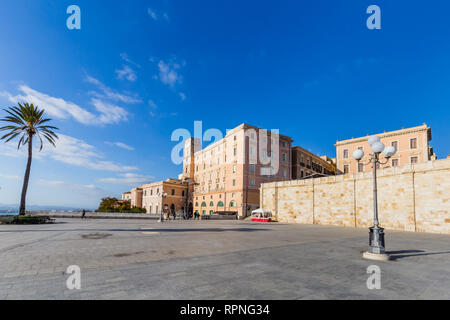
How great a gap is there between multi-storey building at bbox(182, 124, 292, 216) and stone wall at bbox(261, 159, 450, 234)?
8.94 meters

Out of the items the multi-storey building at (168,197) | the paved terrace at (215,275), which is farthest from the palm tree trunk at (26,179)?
the multi-storey building at (168,197)

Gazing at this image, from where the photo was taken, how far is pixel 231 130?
4875 cm

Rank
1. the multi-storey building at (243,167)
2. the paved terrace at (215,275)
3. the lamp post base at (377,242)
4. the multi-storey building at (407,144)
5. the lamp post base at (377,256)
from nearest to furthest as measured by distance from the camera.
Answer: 1. the paved terrace at (215,275)
2. the lamp post base at (377,256)
3. the lamp post base at (377,242)
4. the multi-storey building at (407,144)
5. the multi-storey building at (243,167)

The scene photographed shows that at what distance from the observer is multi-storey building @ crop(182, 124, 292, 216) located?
144ft

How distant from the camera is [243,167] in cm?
4384

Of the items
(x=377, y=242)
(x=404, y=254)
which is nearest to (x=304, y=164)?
(x=404, y=254)

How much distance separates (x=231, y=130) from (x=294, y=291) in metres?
45.0

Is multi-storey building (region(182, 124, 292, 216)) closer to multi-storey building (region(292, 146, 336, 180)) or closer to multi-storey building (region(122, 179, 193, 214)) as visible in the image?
multi-storey building (region(292, 146, 336, 180))

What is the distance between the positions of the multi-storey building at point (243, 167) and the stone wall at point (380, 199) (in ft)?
29.3

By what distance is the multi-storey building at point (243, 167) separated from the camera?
44.0 metres

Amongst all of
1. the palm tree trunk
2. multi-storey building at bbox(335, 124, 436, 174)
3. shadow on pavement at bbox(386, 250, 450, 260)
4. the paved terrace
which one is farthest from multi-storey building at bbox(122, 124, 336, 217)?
shadow on pavement at bbox(386, 250, 450, 260)

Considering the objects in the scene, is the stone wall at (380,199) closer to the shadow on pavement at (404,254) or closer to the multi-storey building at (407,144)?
the shadow on pavement at (404,254)
